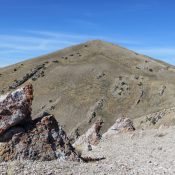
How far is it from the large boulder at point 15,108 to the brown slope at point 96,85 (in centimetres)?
7175

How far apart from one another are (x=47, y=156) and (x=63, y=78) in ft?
362

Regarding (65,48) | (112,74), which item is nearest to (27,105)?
(112,74)

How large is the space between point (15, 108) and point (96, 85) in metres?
99.5

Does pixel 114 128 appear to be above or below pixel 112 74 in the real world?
below

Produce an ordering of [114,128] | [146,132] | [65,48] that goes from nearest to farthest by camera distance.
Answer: [146,132] < [114,128] < [65,48]

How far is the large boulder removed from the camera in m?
22.2

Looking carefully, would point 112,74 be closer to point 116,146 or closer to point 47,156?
point 116,146

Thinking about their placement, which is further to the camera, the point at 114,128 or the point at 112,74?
the point at 112,74

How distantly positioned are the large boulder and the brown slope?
235 feet

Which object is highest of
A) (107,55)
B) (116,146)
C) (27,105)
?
(107,55)

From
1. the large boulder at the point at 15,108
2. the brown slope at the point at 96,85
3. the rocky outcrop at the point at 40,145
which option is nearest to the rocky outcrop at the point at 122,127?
the rocky outcrop at the point at 40,145

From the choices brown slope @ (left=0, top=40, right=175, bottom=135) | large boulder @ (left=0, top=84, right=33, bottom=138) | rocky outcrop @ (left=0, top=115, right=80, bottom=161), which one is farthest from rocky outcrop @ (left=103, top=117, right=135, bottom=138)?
brown slope @ (left=0, top=40, right=175, bottom=135)

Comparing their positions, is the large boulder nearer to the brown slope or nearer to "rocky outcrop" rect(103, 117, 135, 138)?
"rocky outcrop" rect(103, 117, 135, 138)

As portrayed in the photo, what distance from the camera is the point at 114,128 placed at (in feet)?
133
